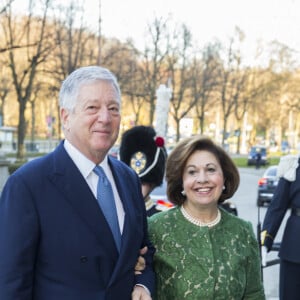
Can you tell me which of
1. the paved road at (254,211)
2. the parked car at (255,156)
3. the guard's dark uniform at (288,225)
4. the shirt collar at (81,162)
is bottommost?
the parked car at (255,156)

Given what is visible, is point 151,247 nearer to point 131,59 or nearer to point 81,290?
point 81,290

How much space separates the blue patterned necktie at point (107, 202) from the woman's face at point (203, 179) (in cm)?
62

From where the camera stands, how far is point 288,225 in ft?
14.7

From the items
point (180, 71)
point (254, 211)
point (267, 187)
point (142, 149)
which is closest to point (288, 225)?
point (142, 149)

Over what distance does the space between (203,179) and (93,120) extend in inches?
32.0

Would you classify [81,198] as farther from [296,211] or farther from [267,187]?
[267,187]

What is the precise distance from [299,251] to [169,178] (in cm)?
179

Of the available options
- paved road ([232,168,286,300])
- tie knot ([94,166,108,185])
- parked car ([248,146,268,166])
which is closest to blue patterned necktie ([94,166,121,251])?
tie knot ([94,166,108,185])

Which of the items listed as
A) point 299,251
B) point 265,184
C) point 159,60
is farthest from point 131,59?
point 299,251

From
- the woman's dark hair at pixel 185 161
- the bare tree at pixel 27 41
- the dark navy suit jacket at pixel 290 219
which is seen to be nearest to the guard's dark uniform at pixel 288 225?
the dark navy suit jacket at pixel 290 219

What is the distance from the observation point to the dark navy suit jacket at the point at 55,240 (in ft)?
6.77

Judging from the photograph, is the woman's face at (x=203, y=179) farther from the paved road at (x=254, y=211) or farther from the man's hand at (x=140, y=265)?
the paved road at (x=254, y=211)

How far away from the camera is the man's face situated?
223cm

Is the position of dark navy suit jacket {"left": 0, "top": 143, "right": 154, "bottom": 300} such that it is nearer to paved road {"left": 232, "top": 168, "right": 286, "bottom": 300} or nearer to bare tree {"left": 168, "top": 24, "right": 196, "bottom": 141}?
paved road {"left": 232, "top": 168, "right": 286, "bottom": 300}
